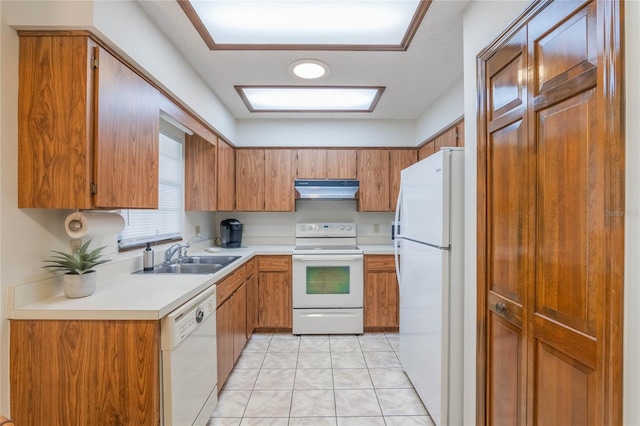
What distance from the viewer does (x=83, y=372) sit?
1238 millimetres

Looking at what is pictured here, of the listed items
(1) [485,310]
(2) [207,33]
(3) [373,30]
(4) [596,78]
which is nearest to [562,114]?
(4) [596,78]

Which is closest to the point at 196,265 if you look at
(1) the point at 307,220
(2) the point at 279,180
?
(2) the point at 279,180

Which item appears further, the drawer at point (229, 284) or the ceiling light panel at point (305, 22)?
the drawer at point (229, 284)

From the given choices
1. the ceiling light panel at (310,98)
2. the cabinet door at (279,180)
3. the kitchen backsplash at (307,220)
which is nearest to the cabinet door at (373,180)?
the kitchen backsplash at (307,220)

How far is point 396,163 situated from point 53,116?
313cm

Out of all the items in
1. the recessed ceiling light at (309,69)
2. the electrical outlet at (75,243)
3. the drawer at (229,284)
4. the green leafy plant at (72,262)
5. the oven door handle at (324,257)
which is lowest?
the drawer at (229,284)

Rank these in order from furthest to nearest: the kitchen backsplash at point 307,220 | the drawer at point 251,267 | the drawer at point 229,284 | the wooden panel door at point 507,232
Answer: the kitchen backsplash at point 307,220, the drawer at point 251,267, the drawer at point 229,284, the wooden panel door at point 507,232

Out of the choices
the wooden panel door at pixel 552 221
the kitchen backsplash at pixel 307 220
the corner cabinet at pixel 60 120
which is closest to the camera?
the wooden panel door at pixel 552 221

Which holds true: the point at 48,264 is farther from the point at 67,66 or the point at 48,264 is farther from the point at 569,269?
the point at 569,269

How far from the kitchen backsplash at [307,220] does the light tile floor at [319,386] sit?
128 cm

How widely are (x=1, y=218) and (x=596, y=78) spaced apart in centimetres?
216

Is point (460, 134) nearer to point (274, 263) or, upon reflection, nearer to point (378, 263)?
point (378, 263)

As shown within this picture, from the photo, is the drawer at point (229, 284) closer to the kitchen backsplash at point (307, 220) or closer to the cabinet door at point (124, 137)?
the cabinet door at point (124, 137)

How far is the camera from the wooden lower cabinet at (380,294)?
3.24 meters
